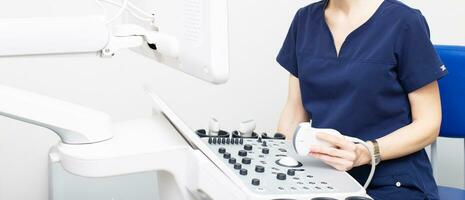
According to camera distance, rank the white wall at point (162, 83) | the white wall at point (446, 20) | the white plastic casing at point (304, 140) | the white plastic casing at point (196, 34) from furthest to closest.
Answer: the white wall at point (446, 20)
the white wall at point (162, 83)
the white plastic casing at point (304, 140)
the white plastic casing at point (196, 34)

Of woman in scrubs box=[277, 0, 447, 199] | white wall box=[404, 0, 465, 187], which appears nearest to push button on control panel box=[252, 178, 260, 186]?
woman in scrubs box=[277, 0, 447, 199]

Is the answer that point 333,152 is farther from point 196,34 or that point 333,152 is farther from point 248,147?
point 196,34

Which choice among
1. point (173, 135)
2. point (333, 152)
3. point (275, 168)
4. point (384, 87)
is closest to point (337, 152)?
point (333, 152)

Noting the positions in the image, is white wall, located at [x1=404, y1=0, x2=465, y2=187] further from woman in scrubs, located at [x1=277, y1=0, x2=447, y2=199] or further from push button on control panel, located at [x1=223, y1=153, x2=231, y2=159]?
push button on control panel, located at [x1=223, y1=153, x2=231, y2=159]

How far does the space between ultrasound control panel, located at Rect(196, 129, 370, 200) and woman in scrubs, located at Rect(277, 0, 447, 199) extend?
1.02 ft

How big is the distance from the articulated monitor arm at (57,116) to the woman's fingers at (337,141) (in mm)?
320

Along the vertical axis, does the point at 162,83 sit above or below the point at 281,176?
below

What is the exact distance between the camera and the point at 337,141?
894 millimetres

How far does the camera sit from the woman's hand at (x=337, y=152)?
849mm

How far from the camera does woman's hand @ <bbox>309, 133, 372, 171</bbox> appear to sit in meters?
0.85

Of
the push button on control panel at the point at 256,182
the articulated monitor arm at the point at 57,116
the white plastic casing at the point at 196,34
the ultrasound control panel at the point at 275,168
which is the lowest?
the ultrasound control panel at the point at 275,168

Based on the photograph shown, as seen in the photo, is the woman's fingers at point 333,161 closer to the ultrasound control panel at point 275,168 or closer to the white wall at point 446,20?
the ultrasound control panel at point 275,168

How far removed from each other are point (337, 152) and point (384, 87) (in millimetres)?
383

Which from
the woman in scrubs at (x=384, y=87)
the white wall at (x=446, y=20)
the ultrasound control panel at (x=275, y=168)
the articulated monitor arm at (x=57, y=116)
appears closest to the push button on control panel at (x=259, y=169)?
the ultrasound control panel at (x=275, y=168)
